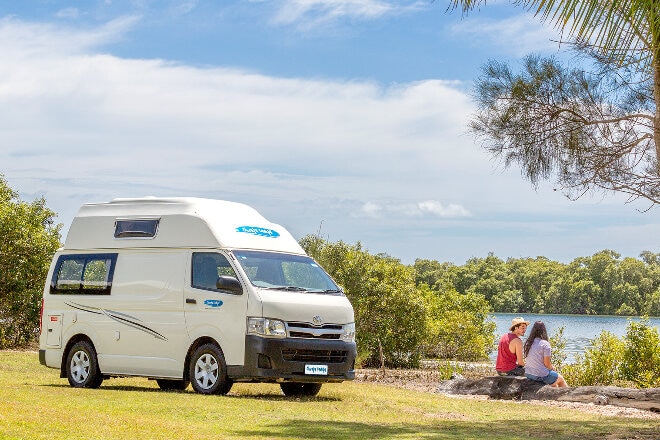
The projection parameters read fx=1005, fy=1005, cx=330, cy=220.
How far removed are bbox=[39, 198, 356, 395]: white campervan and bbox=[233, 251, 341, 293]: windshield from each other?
0.07 feet

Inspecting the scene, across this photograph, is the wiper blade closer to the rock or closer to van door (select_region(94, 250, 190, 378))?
van door (select_region(94, 250, 190, 378))

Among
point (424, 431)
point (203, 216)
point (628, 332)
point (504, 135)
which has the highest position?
point (504, 135)

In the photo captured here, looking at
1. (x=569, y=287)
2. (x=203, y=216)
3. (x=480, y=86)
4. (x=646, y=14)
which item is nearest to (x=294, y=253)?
(x=203, y=216)

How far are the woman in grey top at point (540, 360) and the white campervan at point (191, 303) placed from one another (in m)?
3.43

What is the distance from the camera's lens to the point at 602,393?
15609 mm

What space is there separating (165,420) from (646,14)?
21.8 feet

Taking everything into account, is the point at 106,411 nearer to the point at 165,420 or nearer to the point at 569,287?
the point at 165,420

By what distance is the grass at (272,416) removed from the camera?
10.3m

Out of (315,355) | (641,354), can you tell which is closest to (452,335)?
(641,354)

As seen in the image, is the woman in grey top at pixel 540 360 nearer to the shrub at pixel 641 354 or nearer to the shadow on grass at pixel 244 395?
the shrub at pixel 641 354

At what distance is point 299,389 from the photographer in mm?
15531

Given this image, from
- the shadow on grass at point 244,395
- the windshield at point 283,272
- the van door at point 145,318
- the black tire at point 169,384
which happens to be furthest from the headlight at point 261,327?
the black tire at point 169,384

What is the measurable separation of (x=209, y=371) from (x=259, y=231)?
2.34 meters

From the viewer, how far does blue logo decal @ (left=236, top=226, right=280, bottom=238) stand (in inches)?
598
